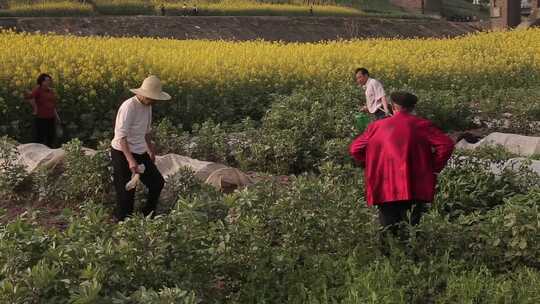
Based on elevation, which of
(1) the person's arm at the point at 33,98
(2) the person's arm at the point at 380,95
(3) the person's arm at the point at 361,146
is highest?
(3) the person's arm at the point at 361,146

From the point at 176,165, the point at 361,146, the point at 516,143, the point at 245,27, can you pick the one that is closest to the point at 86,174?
the point at 176,165

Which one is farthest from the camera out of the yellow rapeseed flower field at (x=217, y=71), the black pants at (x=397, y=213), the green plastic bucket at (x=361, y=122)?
the yellow rapeseed flower field at (x=217, y=71)

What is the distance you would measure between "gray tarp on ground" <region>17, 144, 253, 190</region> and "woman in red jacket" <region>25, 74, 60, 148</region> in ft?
5.26

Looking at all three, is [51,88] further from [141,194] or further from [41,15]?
[41,15]

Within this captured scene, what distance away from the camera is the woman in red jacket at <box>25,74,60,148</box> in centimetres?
1015

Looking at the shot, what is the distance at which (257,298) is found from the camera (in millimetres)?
4723

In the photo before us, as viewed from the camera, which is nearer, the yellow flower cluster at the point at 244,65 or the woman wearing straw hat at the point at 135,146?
the woman wearing straw hat at the point at 135,146

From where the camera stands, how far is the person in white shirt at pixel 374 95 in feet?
33.9

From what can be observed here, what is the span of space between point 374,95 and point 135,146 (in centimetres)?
463

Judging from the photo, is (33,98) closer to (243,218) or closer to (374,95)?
(374,95)

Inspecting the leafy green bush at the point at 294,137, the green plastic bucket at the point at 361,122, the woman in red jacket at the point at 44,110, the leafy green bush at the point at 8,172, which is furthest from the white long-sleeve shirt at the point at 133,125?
the woman in red jacket at the point at 44,110

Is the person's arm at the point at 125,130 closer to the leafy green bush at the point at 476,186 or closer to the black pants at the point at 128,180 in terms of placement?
the black pants at the point at 128,180

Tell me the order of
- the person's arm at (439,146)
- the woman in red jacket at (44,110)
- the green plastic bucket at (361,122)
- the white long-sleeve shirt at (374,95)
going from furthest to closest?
the white long-sleeve shirt at (374,95) < the woman in red jacket at (44,110) < the green plastic bucket at (361,122) < the person's arm at (439,146)

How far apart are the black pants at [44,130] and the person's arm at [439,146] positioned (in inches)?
242
